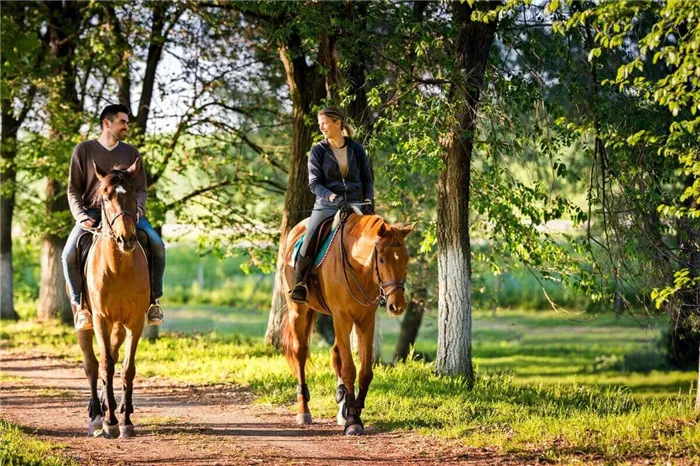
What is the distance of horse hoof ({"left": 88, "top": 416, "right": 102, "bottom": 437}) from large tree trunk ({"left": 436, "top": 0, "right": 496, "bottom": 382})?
473 cm

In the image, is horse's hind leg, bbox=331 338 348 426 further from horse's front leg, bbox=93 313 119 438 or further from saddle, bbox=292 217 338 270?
horse's front leg, bbox=93 313 119 438

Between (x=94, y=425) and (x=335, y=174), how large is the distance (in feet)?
11.6

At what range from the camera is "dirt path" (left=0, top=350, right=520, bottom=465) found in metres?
8.23

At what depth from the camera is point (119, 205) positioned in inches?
342

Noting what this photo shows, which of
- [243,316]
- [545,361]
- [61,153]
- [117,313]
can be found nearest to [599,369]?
[545,361]

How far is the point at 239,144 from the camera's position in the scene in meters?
20.0

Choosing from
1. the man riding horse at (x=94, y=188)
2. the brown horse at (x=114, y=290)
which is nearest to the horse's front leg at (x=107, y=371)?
the brown horse at (x=114, y=290)

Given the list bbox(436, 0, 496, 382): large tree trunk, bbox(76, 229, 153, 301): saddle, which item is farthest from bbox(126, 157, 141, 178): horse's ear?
bbox(436, 0, 496, 382): large tree trunk

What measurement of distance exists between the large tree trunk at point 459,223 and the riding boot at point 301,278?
2.76 m

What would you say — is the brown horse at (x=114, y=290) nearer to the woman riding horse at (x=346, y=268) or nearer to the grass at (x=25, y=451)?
the grass at (x=25, y=451)

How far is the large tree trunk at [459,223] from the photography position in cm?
1224

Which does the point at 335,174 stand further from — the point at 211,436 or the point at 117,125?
the point at 211,436

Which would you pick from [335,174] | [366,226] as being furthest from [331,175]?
[366,226]

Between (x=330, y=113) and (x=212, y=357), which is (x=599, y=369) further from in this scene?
(x=330, y=113)
